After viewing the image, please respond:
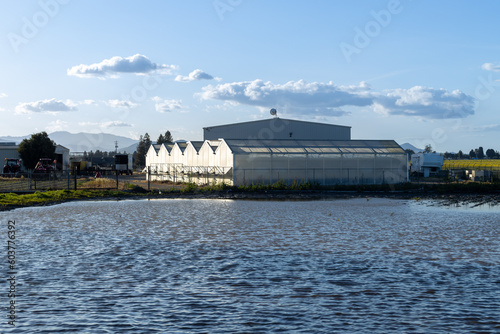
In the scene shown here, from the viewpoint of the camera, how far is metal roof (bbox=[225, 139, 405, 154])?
51781 mm

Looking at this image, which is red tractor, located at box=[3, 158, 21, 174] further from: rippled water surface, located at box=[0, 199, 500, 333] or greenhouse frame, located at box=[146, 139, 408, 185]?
rippled water surface, located at box=[0, 199, 500, 333]

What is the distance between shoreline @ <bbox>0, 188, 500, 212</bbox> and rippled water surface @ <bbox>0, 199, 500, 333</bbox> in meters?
12.4

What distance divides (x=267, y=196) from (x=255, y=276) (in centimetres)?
2943

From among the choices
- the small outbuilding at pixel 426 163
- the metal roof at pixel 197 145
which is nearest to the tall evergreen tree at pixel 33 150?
the metal roof at pixel 197 145

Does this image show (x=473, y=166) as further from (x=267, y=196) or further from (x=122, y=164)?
(x=267, y=196)

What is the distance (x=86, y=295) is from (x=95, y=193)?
1248 inches

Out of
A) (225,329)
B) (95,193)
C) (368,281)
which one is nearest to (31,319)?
(225,329)

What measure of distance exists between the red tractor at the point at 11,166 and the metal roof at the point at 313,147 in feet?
124

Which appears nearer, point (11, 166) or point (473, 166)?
point (11, 166)

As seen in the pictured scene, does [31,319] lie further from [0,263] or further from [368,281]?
[368,281]

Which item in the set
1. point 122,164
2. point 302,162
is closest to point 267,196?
point 302,162

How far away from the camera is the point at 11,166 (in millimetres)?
77062

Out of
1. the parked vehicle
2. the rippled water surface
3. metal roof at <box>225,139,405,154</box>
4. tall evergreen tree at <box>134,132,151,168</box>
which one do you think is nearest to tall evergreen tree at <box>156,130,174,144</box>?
tall evergreen tree at <box>134,132,151,168</box>

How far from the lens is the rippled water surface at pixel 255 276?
9.88 meters
